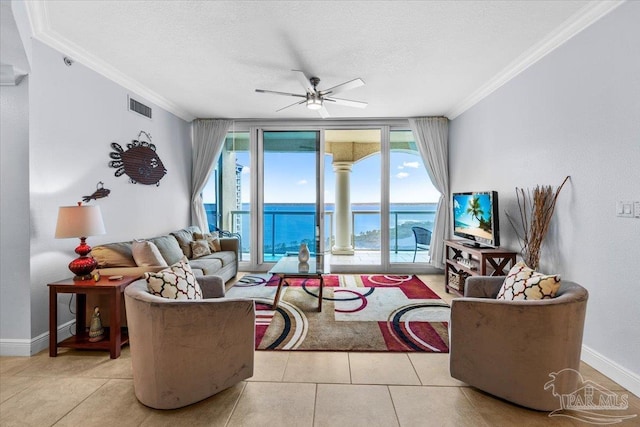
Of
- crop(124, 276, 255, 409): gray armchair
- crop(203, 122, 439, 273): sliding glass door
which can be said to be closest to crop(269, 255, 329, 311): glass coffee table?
crop(203, 122, 439, 273): sliding glass door

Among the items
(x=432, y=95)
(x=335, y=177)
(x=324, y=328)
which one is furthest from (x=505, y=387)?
(x=335, y=177)

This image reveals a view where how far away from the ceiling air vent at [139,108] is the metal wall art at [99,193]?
1.10 m

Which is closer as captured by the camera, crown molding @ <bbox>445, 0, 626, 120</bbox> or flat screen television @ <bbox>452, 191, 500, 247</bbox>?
crown molding @ <bbox>445, 0, 626, 120</bbox>

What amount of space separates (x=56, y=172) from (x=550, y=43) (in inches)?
180

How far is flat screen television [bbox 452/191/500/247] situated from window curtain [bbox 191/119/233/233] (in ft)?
12.9

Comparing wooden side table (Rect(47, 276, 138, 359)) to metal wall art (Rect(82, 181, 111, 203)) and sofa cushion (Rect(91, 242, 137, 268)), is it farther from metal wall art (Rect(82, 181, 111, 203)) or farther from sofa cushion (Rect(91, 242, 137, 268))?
metal wall art (Rect(82, 181, 111, 203))

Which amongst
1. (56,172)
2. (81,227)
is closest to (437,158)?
(81,227)

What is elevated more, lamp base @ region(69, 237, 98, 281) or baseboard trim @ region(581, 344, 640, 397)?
lamp base @ region(69, 237, 98, 281)

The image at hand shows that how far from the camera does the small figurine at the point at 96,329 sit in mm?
2611

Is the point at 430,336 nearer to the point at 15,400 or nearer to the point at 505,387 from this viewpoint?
the point at 505,387

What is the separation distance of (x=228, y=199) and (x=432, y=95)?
3713mm

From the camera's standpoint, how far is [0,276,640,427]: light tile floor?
1778 millimetres

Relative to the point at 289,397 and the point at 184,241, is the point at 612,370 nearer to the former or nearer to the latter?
the point at 289,397

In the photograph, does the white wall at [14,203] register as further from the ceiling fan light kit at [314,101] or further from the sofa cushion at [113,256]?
the ceiling fan light kit at [314,101]
